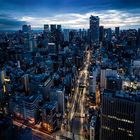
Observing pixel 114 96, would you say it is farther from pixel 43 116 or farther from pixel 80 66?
pixel 80 66

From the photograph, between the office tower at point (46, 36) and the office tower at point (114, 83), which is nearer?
the office tower at point (114, 83)

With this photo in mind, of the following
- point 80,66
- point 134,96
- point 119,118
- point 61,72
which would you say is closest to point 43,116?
point 119,118

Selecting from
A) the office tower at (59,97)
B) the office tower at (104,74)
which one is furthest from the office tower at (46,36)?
the office tower at (59,97)

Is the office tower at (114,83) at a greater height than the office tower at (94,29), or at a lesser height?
lesser

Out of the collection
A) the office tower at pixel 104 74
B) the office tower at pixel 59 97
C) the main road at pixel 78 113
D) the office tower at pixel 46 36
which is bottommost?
the main road at pixel 78 113

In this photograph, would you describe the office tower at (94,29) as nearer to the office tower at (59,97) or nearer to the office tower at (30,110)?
the office tower at (59,97)

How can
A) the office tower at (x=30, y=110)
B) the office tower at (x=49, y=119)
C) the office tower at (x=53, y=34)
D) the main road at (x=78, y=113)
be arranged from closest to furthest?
the main road at (x=78, y=113), the office tower at (x=49, y=119), the office tower at (x=30, y=110), the office tower at (x=53, y=34)

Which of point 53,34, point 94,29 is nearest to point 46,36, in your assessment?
point 53,34

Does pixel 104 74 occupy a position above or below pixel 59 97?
above

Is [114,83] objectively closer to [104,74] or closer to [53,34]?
[104,74]
